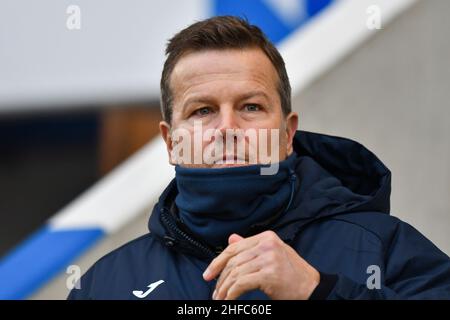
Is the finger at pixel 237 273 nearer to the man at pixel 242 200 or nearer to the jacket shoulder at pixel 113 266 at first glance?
the man at pixel 242 200

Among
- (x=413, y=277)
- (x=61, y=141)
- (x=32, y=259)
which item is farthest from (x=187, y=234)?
(x=61, y=141)

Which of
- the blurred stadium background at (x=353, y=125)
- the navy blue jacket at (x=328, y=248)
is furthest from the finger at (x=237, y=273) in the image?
the blurred stadium background at (x=353, y=125)

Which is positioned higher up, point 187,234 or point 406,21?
point 406,21

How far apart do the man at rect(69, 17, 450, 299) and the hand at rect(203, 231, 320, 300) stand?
6.1 inches

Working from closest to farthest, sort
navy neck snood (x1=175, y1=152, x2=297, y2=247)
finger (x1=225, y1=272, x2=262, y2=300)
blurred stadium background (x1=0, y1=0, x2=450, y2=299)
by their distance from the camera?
finger (x1=225, y1=272, x2=262, y2=300), navy neck snood (x1=175, y1=152, x2=297, y2=247), blurred stadium background (x1=0, y1=0, x2=450, y2=299)

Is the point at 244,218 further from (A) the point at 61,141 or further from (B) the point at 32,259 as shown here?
(A) the point at 61,141

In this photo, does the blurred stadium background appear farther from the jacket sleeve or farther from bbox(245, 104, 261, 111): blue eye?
the jacket sleeve

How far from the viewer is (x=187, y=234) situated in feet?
8.52

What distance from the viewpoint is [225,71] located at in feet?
8.41

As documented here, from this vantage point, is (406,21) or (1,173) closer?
(406,21)

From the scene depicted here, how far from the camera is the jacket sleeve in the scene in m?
2.25

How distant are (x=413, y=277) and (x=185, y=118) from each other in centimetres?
71

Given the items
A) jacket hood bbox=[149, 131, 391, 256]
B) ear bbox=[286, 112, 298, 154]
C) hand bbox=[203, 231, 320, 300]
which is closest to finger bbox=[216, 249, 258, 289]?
hand bbox=[203, 231, 320, 300]

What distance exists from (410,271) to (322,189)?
0.35 metres
